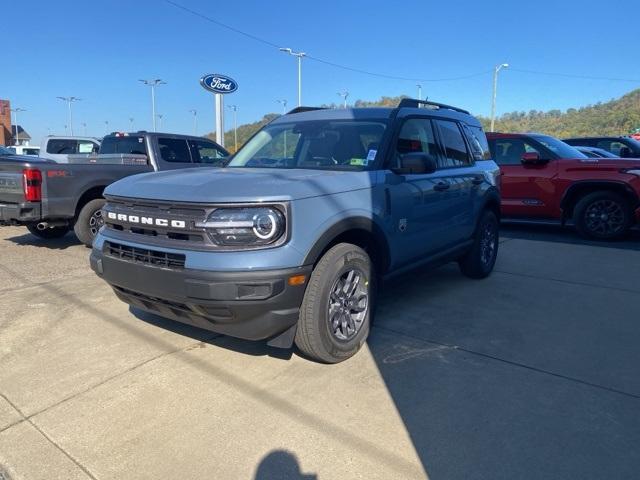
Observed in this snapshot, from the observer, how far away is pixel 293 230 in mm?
2963

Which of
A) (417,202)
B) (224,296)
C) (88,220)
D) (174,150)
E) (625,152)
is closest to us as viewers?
(224,296)

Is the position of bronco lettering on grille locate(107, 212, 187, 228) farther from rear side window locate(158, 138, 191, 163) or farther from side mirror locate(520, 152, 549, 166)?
side mirror locate(520, 152, 549, 166)

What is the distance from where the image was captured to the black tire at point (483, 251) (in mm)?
5551

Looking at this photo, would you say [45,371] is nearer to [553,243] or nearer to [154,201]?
[154,201]

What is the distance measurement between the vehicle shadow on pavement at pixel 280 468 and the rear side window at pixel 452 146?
10.5 feet

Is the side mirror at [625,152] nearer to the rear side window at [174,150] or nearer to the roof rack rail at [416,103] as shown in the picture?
the roof rack rail at [416,103]

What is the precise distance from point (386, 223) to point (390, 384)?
1230mm

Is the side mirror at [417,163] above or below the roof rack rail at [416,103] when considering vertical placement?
below

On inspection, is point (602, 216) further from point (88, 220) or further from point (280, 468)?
point (88, 220)

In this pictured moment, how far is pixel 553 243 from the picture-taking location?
8.09 m

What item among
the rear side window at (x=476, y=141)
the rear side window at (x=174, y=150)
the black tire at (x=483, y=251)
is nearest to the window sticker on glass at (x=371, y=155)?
the rear side window at (x=476, y=141)

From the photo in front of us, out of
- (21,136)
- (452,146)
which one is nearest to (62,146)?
(452,146)

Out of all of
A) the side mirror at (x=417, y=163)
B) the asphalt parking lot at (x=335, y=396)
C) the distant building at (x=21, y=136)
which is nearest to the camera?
the asphalt parking lot at (x=335, y=396)

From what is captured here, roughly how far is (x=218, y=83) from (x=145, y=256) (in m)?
12.7
